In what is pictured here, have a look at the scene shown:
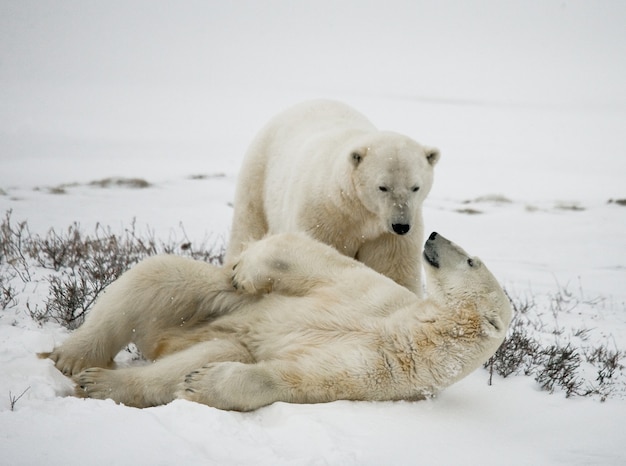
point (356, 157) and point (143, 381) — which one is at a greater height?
point (356, 157)

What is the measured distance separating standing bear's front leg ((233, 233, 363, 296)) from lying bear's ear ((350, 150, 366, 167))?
1589 mm

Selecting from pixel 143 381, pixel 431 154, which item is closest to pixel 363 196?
pixel 431 154

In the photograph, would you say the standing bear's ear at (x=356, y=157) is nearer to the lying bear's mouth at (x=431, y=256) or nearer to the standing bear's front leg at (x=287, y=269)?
the standing bear's front leg at (x=287, y=269)

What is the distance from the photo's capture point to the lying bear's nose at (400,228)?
4238mm

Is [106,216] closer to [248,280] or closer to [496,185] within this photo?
[248,280]

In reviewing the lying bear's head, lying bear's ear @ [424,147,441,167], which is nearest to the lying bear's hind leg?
the lying bear's head

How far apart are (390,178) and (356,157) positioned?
29 cm

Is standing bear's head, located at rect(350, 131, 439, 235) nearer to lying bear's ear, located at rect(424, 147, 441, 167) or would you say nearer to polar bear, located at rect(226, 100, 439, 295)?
polar bear, located at rect(226, 100, 439, 295)

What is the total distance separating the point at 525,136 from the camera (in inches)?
827

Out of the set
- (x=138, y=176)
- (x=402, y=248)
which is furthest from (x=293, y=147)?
(x=138, y=176)

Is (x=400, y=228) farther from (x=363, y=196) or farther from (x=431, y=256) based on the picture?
(x=431, y=256)

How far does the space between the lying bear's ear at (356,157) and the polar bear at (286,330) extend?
1.50 metres

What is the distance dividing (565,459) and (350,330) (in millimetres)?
905

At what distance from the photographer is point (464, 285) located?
2.60m
